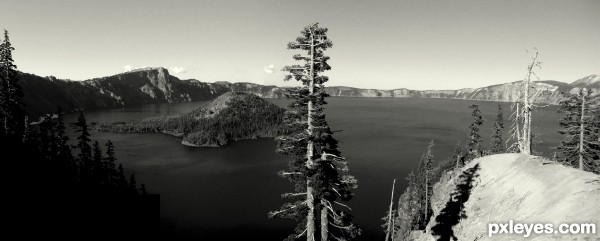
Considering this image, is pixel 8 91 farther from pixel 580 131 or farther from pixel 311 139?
pixel 580 131

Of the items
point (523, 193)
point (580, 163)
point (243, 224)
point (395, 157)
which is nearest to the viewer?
point (523, 193)

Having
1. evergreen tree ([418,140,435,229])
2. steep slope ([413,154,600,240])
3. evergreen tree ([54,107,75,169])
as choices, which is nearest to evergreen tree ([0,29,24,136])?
evergreen tree ([54,107,75,169])

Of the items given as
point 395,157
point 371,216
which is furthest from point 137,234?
point 395,157

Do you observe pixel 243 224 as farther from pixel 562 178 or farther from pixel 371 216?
pixel 562 178

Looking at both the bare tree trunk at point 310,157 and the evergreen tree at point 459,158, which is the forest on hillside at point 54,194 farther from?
the evergreen tree at point 459,158

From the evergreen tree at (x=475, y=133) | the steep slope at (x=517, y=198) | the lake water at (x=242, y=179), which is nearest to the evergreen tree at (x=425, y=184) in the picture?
the evergreen tree at (x=475, y=133)

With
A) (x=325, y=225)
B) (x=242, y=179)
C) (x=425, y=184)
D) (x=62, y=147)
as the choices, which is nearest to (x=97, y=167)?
(x=62, y=147)

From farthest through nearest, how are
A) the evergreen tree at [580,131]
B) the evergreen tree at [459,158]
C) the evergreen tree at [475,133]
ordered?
the evergreen tree at [459,158], the evergreen tree at [475,133], the evergreen tree at [580,131]
